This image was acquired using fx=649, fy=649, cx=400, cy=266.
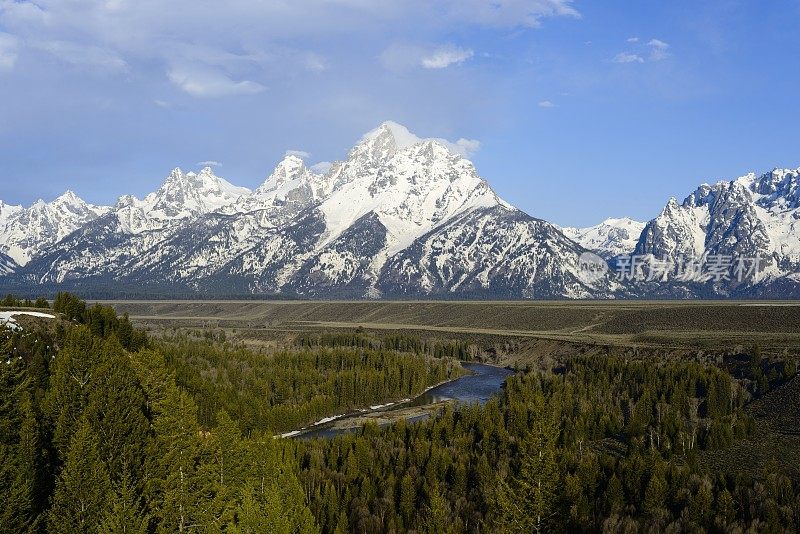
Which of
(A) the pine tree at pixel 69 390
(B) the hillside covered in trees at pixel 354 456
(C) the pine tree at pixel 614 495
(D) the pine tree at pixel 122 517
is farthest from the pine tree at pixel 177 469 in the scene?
(C) the pine tree at pixel 614 495

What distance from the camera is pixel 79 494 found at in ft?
147

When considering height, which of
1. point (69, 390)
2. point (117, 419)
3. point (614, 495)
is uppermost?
point (69, 390)

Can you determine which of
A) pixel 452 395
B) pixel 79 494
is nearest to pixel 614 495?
pixel 79 494

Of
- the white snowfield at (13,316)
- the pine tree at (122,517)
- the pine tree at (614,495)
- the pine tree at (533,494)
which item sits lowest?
the pine tree at (614,495)

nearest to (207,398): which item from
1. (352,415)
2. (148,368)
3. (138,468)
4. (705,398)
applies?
(352,415)

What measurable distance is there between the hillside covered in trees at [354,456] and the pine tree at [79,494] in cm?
11

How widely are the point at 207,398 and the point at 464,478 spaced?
54869mm

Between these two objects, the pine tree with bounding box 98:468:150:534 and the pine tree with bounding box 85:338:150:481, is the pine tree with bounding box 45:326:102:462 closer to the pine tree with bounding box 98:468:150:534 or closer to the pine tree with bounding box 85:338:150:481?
the pine tree with bounding box 85:338:150:481

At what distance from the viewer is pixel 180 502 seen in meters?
49.2

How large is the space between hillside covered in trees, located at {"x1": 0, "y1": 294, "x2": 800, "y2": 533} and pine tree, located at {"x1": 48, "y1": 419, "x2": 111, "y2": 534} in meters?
0.11

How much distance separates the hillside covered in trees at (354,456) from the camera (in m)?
49.1

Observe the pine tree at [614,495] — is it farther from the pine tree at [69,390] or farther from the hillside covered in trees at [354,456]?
the pine tree at [69,390]

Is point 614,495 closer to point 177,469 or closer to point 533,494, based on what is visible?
point 533,494

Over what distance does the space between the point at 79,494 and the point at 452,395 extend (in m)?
121
